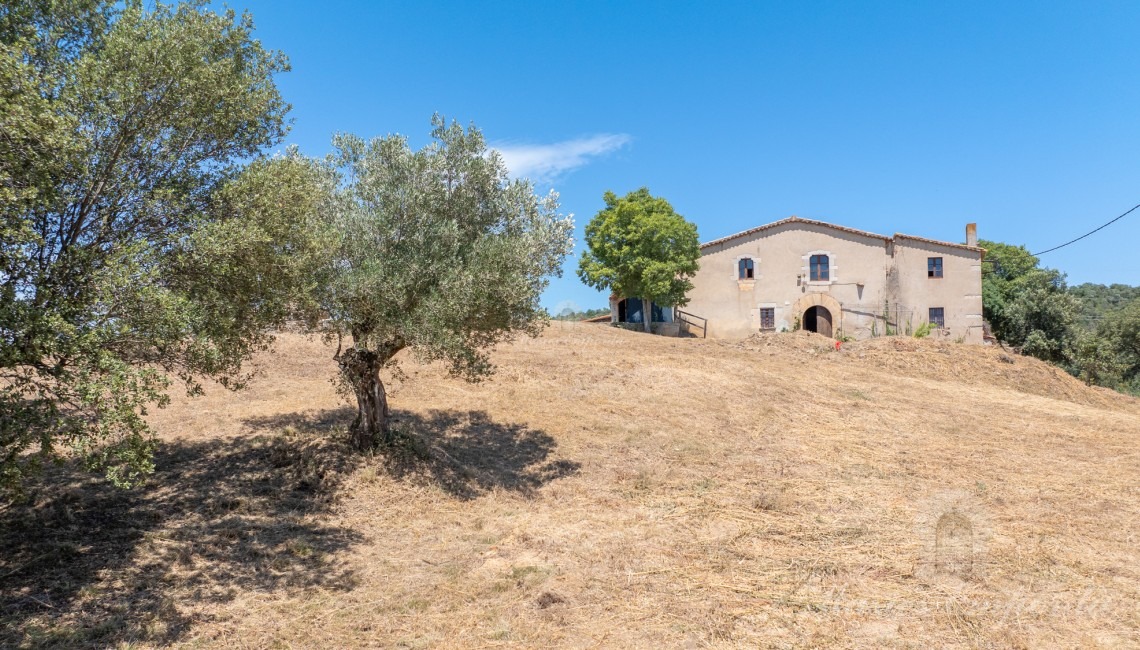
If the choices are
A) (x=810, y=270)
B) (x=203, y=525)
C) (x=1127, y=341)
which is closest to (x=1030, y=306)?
(x=1127, y=341)

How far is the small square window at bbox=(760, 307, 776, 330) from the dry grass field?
22730mm

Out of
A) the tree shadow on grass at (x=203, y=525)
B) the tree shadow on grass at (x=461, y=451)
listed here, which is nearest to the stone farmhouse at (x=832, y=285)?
the tree shadow on grass at (x=461, y=451)

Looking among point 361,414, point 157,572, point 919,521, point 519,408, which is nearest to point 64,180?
point 157,572

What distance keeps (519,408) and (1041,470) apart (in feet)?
50.8

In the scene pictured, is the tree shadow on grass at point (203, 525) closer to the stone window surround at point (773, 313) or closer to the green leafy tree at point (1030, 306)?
the stone window surround at point (773, 313)

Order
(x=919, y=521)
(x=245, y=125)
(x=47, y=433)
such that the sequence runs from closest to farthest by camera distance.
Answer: (x=47, y=433) → (x=245, y=125) → (x=919, y=521)

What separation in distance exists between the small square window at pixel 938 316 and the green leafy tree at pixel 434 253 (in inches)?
1576

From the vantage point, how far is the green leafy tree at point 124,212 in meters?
7.75

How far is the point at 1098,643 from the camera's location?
26.7 ft

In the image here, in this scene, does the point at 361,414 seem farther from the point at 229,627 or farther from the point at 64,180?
the point at 64,180

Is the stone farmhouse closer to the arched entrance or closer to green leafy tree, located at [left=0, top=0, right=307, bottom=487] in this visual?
the arched entrance

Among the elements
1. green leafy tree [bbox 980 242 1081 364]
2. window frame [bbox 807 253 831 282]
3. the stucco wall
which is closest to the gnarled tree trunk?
window frame [bbox 807 253 831 282]

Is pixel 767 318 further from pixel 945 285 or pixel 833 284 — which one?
pixel 945 285

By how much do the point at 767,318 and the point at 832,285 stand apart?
5.36 meters
